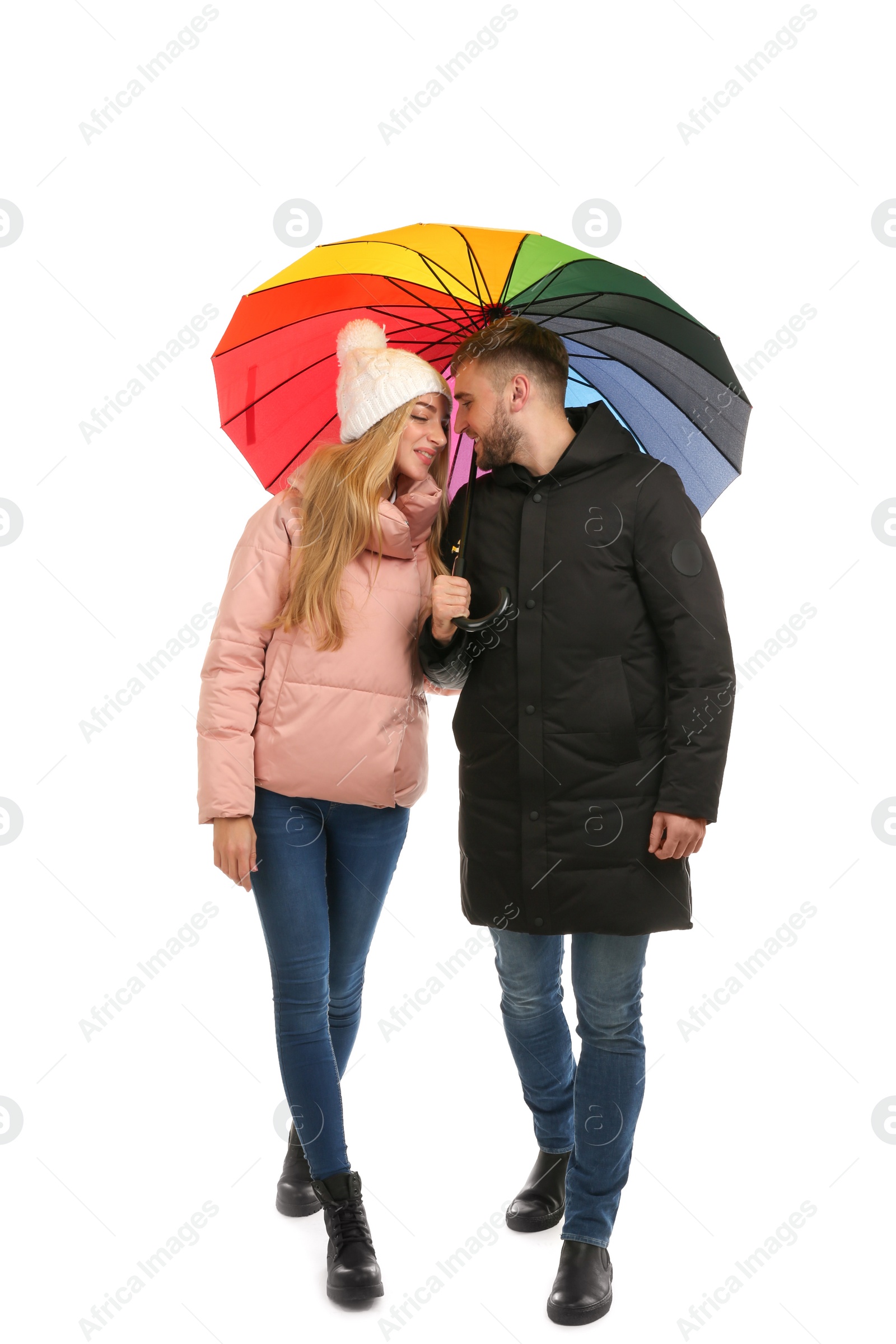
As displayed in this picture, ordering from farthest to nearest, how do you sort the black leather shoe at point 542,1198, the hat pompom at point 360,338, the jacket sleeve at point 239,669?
the black leather shoe at point 542,1198 < the hat pompom at point 360,338 < the jacket sleeve at point 239,669

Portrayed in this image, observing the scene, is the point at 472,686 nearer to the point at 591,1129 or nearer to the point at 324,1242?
the point at 591,1129

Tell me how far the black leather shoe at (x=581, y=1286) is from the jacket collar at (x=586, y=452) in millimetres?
1517

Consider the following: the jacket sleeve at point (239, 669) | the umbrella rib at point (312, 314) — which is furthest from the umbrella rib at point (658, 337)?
the jacket sleeve at point (239, 669)

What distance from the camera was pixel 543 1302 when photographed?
2250 millimetres

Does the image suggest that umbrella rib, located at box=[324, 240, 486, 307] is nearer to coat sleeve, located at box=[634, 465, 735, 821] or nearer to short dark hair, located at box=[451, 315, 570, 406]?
short dark hair, located at box=[451, 315, 570, 406]

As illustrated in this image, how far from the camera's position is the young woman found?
7.29ft

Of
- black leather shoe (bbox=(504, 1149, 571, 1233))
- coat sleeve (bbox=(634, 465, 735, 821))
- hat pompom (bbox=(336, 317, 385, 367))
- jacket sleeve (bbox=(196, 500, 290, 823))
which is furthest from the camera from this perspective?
black leather shoe (bbox=(504, 1149, 571, 1233))

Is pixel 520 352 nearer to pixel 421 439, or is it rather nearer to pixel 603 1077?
pixel 421 439

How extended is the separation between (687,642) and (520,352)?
69 centimetres

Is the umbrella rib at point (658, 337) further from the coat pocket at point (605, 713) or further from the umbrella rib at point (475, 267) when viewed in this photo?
the coat pocket at point (605, 713)

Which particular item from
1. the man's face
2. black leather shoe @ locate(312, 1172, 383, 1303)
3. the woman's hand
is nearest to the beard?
the man's face

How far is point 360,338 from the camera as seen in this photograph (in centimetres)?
234

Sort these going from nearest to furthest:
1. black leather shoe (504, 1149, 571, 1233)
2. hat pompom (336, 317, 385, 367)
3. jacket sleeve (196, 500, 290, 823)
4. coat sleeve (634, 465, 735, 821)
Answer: coat sleeve (634, 465, 735, 821)
jacket sleeve (196, 500, 290, 823)
hat pompom (336, 317, 385, 367)
black leather shoe (504, 1149, 571, 1233)

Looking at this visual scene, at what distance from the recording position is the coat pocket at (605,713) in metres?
2.16
